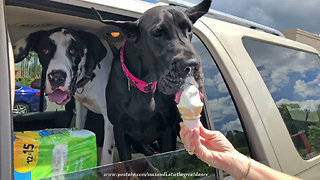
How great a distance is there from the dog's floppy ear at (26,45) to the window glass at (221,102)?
1.36 meters

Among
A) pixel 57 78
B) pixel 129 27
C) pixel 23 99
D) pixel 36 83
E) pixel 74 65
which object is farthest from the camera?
pixel 23 99

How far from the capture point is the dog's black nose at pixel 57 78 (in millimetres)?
2148

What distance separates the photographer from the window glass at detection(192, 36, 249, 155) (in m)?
2.02

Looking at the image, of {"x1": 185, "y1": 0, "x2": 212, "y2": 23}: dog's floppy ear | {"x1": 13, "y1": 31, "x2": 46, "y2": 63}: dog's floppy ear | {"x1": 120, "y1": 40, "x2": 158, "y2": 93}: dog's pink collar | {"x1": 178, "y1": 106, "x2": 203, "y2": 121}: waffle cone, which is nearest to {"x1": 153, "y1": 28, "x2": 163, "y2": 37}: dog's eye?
{"x1": 185, "y1": 0, "x2": 212, "y2": 23}: dog's floppy ear

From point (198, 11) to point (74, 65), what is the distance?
42.7 inches

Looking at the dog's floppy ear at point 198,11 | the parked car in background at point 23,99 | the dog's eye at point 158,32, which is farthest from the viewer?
the parked car in background at point 23,99

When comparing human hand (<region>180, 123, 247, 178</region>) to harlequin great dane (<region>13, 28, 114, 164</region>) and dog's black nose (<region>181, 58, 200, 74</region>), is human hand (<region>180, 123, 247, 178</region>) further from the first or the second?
harlequin great dane (<region>13, 28, 114, 164</region>)

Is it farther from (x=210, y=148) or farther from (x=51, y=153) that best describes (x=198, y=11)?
(x=51, y=153)

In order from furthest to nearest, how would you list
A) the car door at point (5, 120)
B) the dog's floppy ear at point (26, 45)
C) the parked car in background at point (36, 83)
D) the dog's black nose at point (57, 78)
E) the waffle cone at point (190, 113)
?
1. the parked car in background at point (36, 83)
2. the dog's floppy ear at point (26, 45)
3. the dog's black nose at point (57, 78)
4. the waffle cone at point (190, 113)
5. the car door at point (5, 120)

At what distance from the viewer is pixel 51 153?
159 centimetres

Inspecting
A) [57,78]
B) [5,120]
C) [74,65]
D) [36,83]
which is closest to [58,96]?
[57,78]

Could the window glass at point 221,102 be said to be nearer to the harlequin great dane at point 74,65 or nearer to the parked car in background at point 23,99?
the harlequin great dane at point 74,65

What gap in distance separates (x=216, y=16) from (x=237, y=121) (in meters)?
1.08

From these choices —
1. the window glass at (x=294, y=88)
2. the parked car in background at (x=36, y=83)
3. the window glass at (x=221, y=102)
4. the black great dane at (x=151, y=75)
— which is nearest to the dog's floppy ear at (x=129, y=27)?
the black great dane at (x=151, y=75)
